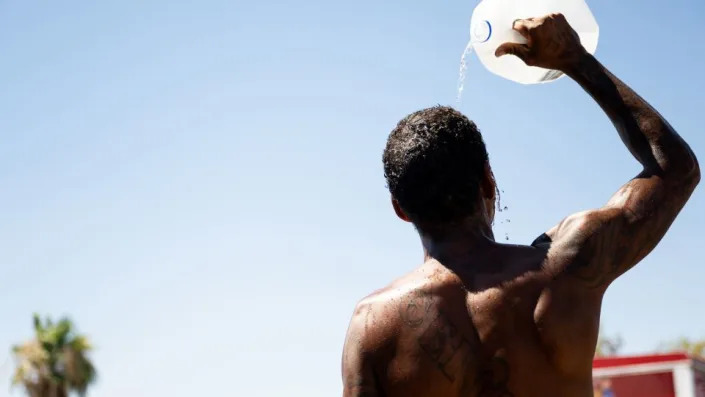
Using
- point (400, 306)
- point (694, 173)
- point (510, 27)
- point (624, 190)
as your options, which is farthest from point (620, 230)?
point (510, 27)

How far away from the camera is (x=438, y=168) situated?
293 cm

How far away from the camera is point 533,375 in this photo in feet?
9.17

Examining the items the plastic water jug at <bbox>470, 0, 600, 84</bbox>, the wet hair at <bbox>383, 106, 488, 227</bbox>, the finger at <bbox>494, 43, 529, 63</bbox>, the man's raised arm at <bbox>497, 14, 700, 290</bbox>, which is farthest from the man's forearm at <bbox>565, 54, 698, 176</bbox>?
the plastic water jug at <bbox>470, 0, 600, 84</bbox>

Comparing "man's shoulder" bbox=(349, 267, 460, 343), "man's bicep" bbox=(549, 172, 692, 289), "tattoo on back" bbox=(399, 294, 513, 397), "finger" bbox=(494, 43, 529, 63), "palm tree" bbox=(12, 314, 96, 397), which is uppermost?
"palm tree" bbox=(12, 314, 96, 397)

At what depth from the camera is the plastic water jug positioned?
11.9ft

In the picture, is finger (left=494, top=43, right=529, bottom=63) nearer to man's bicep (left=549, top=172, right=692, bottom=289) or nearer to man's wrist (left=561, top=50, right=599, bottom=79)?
man's wrist (left=561, top=50, right=599, bottom=79)

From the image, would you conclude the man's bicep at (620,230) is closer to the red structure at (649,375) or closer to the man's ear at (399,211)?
the man's ear at (399,211)

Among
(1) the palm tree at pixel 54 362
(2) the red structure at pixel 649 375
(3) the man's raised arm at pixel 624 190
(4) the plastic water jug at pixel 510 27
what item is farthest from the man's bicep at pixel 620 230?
(1) the palm tree at pixel 54 362

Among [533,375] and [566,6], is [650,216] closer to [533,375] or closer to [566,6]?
[533,375]

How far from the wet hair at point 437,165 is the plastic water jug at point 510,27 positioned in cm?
66

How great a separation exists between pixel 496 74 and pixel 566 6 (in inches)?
15.1

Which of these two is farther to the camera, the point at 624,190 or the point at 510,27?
the point at 510,27

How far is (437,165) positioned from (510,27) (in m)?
Answer: 0.85

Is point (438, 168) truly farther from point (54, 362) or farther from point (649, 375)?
point (54, 362)
